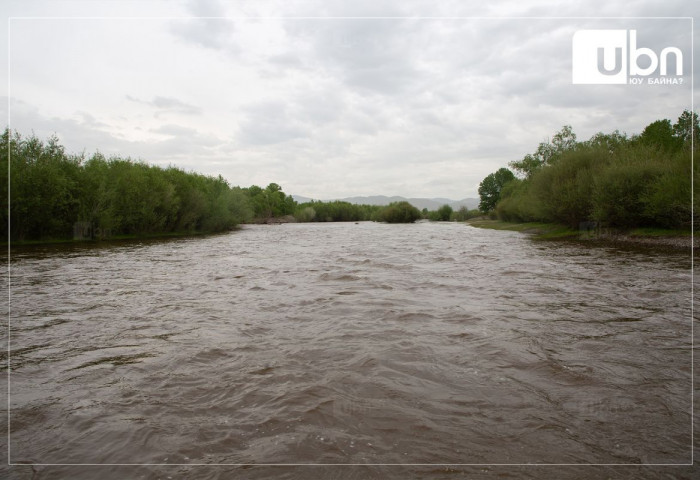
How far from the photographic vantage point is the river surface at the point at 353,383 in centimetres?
381

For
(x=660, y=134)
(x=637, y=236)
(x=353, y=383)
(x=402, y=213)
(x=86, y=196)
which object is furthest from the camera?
(x=402, y=213)

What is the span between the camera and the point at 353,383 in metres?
5.54

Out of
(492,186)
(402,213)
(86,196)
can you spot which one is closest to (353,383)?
(86,196)

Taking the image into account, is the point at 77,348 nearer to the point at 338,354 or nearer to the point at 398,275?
the point at 338,354

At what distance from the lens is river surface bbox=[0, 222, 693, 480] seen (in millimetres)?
3809

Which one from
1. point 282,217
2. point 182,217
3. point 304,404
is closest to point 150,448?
point 304,404

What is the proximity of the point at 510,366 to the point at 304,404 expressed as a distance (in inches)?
136

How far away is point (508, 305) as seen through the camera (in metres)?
10.6

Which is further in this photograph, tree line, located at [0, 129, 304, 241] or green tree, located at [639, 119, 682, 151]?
green tree, located at [639, 119, 682, 151]

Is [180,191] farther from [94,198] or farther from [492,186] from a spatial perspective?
[492,186]

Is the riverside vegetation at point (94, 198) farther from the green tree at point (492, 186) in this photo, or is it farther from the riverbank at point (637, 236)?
the green tree at point (492, 186)

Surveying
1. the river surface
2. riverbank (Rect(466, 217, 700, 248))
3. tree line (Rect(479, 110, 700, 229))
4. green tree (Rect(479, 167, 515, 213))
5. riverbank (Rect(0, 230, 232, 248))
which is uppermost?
green tree (Rect(479, 167, 515, 213))

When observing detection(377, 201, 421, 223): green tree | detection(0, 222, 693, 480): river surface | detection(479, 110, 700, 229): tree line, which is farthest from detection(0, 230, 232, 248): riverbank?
detection(377, 201, 421, 223): green tree

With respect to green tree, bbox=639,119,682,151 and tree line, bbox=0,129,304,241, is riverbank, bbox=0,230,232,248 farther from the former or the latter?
green tree, bbox=639,119,682,151
